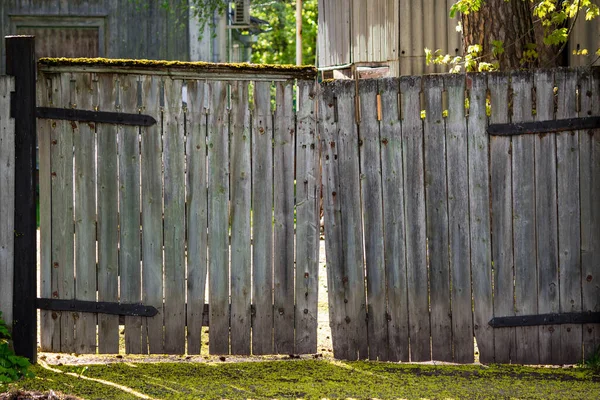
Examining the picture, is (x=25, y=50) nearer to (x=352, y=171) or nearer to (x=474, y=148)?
(x=352, y=171)

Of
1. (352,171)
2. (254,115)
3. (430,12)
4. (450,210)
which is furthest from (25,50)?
(430,12)

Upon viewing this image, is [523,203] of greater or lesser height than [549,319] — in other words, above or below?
above

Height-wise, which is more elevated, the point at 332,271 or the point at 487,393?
the point at 332,271

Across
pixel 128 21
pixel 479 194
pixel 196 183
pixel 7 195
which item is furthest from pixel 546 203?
pixel 128 21

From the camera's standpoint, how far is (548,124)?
20.4ft

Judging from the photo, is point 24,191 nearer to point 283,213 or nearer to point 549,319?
point 283,213

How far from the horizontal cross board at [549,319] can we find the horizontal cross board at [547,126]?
4.22ft

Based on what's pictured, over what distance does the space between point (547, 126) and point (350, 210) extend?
148 cm

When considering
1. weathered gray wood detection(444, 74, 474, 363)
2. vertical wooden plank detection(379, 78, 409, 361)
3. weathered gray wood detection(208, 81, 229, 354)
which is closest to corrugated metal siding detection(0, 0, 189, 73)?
weathered gray wood detection(208, 81, 229, 354)

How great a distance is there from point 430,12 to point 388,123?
591 centimetres

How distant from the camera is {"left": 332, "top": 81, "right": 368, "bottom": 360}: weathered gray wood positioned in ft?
20.4

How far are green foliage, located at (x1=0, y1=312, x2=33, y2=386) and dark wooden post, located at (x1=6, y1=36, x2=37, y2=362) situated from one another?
15 centimetres

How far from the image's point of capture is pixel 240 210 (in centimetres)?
621

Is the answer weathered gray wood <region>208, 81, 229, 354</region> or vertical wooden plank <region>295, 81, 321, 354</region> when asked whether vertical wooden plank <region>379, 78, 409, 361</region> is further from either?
weathered gray wood <region>208, 81, 229, 354</region>
